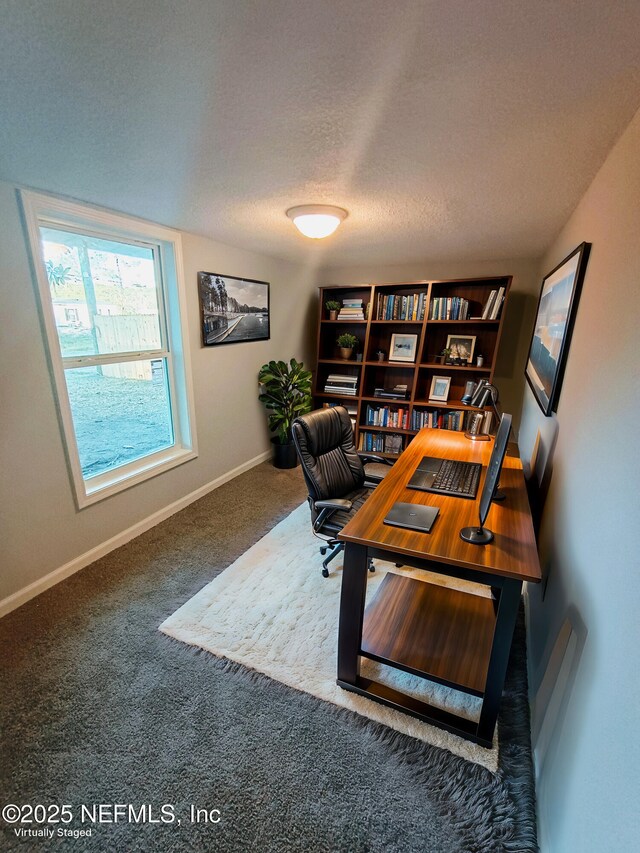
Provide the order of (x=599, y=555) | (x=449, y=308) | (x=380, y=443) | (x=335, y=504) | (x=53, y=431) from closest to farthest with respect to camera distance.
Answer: (x=599, y=555) < (x=335, y=504) < (x=53, y=431) < (x=449, y=308) < (x=380, y=443)

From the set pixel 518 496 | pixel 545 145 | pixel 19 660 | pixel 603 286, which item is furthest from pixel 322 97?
pixel 19 660

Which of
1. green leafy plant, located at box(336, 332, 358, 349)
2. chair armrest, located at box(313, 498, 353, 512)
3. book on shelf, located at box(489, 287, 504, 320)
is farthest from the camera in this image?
green leafy plant, located at box(336, 332, 358, 349)

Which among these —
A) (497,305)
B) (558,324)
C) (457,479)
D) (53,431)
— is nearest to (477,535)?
(457,479)

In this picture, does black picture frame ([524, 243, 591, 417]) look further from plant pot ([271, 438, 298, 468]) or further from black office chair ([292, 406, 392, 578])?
plant pot ([271, 438, 298, 468])

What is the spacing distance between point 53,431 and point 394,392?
2995 mm

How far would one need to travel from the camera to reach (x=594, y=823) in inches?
29.1

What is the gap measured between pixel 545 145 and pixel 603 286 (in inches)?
22.2

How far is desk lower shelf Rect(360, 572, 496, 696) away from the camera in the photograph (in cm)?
145

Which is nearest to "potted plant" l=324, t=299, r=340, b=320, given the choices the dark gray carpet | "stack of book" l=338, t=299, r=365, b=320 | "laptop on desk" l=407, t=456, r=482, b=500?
"stack of book" l=338, t=299, r=365, b=320

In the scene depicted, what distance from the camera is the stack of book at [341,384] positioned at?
4.01 metres

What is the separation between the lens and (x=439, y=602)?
5.99 ft

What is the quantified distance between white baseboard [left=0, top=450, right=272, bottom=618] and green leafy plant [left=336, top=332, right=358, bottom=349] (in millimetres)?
1835

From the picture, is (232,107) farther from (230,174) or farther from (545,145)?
(545,145)

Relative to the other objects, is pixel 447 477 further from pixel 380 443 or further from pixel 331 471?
pixel 380 443
